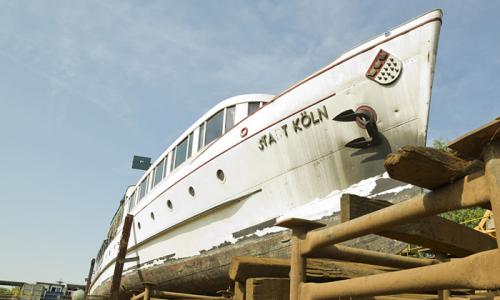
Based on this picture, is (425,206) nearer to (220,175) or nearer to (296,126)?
(296,126)

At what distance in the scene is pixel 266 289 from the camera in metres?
2.65

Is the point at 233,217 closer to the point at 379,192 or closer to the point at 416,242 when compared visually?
the point at 379,192

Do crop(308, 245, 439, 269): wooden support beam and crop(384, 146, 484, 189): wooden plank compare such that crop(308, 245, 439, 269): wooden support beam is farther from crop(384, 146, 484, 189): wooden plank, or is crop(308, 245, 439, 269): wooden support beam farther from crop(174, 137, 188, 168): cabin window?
crop(174, 137, 188, 168): cabin window

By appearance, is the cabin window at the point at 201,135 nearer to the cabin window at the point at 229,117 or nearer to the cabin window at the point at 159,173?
the cabin window at the point at 229,117

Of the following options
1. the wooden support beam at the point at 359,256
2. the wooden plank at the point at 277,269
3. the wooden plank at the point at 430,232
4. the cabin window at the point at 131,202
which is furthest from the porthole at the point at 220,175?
the cabin window at the point at 131,202

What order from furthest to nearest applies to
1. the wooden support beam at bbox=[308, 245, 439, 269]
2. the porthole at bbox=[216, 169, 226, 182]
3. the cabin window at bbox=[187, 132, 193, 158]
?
1. the cabin window at bbox=[187, 132, 193, 158]
2. the porthole at bbox=[216, 169, 226, 182]
3. the wooden support beam at bbox=[308, 245, 439, 269]

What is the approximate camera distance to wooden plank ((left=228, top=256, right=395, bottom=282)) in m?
2.85

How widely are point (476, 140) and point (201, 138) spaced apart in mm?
10116

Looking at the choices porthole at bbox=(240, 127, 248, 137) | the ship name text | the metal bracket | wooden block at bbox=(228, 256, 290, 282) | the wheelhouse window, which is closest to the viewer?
wooden block at bbox=(228, 256, 290, 282)

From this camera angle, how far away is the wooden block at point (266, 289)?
262cm

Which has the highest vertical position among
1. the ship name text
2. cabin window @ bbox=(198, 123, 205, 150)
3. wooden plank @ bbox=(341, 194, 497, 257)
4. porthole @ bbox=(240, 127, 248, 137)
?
cabin window @ bbox=(198, 123, 205, 150)

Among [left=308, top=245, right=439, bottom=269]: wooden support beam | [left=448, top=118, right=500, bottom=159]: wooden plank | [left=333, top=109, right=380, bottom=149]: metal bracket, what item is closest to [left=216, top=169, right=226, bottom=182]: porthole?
[left=333, top=109, right=380, bottom=149]: metal bracket

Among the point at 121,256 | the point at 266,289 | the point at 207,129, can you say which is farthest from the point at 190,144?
the point at 266,289

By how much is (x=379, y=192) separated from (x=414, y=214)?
5454 mm
